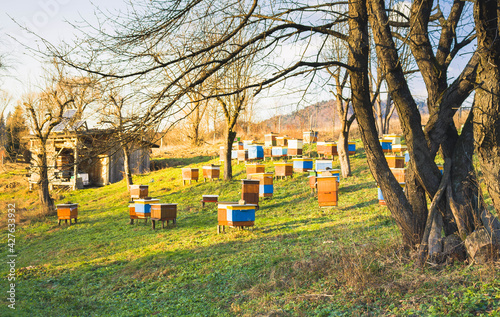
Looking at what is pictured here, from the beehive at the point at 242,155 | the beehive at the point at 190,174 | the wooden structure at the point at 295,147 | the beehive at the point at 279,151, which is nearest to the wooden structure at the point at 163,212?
the beehive at the point at 190,174

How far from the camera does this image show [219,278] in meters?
7.63

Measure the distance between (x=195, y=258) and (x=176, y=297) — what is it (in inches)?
90.6

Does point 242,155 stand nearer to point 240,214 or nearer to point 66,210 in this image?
point 66,210

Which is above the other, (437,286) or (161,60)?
(161,60)

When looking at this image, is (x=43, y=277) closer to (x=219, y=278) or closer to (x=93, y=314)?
(x=93, y=314)

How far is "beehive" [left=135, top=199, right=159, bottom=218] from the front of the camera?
14203mm

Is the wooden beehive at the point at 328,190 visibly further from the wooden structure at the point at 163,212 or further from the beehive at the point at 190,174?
the beehive at the point at 190,174

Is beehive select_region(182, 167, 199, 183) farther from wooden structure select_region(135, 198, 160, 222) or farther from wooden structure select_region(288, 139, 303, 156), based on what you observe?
wooden structure select_region(135, 198, 160, 222)

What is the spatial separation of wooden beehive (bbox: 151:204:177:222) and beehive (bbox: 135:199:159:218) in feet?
1.63

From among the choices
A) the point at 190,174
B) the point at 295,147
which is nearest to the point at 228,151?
the point at 190,174

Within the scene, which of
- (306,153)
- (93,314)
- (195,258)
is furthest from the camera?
(306,153)

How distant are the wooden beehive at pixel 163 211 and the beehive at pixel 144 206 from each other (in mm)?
498

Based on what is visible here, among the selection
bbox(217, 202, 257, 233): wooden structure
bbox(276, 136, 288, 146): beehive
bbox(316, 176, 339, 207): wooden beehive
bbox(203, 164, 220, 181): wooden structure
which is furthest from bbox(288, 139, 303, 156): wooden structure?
bbox(217, 202, 257, 233): wooden structure

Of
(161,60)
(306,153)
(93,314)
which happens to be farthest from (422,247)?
(306,153)
